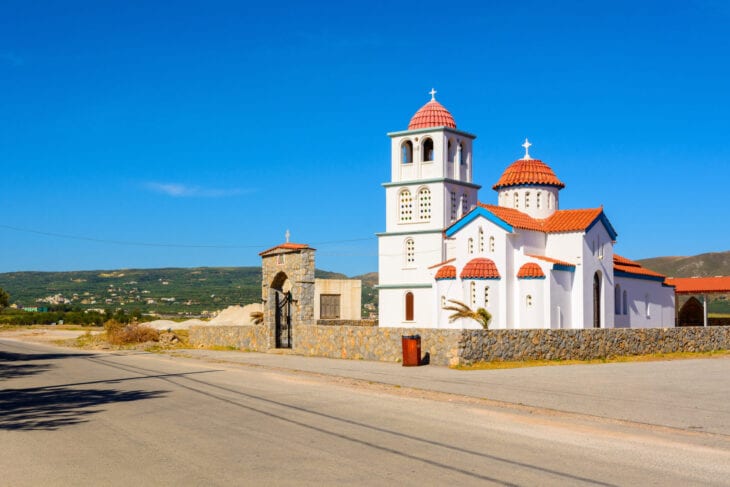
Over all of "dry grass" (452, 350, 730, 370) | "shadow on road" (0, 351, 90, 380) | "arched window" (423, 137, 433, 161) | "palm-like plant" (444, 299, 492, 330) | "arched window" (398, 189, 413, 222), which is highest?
"arched window" (423, 137, 433, 161)

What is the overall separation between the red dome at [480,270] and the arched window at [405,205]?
31.7 ft

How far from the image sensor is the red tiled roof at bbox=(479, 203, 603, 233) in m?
39.7

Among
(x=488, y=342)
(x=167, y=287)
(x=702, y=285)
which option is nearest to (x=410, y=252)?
(x=702, y=285)

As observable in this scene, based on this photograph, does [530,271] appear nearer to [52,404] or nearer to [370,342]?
[370,342]

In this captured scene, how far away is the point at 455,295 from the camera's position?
39156 millimetres

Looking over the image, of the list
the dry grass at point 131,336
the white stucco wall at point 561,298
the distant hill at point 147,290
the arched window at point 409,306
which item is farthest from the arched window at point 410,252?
the distant hill at point 147,290

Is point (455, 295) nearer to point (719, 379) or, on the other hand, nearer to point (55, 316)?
point (719, 379)

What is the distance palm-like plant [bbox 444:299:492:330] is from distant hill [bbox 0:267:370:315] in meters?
99.2

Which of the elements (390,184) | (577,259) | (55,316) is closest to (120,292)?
(55,316)

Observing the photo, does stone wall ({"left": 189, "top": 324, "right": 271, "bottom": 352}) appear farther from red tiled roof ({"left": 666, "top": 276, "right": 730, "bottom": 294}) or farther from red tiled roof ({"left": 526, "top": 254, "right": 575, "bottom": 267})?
red tiled roof ({"left": 666, "top": 276, "right": 730, "bottom": 294})

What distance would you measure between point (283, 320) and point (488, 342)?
12.7 metres

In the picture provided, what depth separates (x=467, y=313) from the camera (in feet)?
116

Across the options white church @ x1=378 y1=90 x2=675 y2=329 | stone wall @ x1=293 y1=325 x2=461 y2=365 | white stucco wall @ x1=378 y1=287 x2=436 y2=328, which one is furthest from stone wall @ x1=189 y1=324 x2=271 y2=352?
white stucco wall @ x1=378 y1=287 x2=436 y2=328

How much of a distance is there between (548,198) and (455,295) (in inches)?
345
